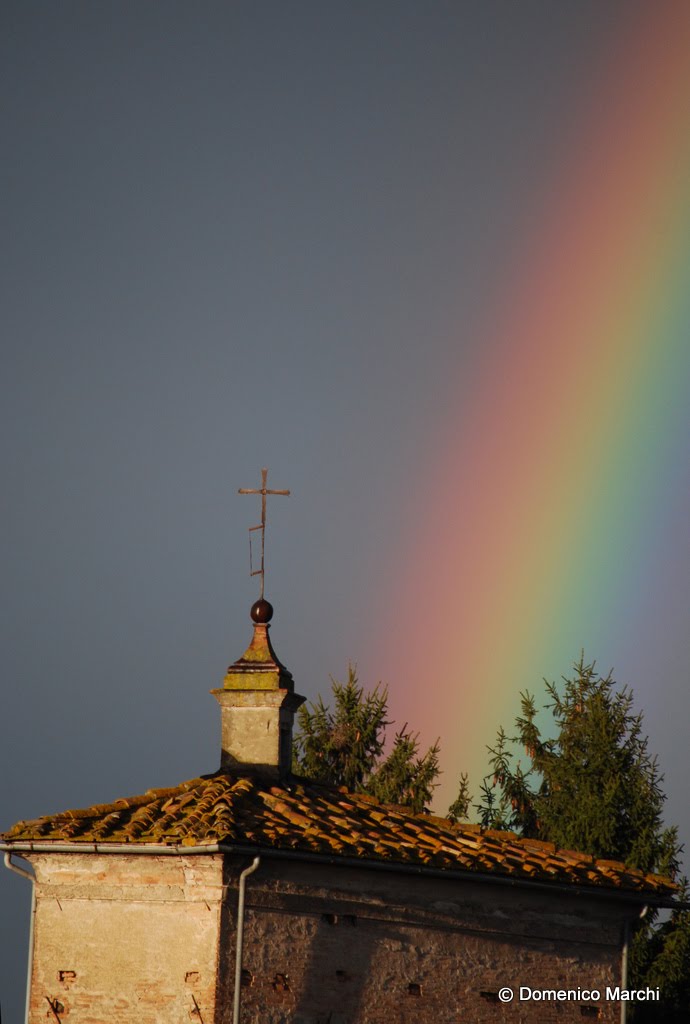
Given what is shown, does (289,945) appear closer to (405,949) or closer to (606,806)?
(405,949)

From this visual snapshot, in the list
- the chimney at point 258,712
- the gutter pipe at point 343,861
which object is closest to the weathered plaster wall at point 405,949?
the gutter pipe at point 343,861

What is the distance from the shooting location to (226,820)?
16562 mm

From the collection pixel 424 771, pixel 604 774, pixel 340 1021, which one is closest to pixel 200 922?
pixel 340 1021

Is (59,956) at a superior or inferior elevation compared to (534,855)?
inferior

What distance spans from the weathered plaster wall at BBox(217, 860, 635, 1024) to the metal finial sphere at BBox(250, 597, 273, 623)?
4.78m

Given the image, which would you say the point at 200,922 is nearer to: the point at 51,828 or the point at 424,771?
the point at 51,828

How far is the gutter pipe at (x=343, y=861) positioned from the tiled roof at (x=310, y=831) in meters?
0.05

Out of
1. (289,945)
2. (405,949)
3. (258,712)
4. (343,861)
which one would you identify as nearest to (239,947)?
(289,945)

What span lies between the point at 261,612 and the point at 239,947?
570cm

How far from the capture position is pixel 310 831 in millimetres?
17094

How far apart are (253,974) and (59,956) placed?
2548mm

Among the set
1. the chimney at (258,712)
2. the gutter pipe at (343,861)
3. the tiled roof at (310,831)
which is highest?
the chimney at (258,712)

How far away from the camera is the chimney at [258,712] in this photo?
20000 millimetres

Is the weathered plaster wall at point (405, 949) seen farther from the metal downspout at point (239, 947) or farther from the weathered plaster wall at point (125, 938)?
the weathered plaster wall at point (125, 938)
